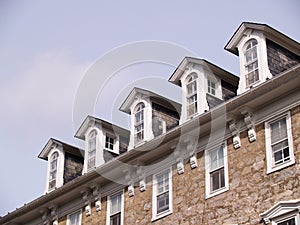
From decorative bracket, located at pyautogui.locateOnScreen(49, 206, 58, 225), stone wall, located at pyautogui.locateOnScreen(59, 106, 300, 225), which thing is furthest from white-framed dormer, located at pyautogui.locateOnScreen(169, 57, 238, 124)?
decorative bracket, located at pyautogui.locateOnScreen(49, 206, 58, 225)

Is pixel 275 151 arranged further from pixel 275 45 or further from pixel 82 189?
pixel 82 189

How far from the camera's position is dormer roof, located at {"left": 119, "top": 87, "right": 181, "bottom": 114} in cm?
2520

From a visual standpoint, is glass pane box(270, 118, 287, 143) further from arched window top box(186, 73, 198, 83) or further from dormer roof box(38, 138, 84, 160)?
dormer roof box(38, 138, 84, 160)

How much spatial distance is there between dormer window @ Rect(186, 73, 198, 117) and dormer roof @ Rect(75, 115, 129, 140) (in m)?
4.58

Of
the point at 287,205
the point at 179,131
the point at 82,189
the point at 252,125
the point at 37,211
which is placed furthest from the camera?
the point at 37,211

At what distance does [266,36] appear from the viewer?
72.8 feet

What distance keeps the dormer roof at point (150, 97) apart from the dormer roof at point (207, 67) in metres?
1.08

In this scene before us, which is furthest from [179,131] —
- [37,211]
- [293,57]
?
[37,211]

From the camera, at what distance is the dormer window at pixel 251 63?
2192 cm

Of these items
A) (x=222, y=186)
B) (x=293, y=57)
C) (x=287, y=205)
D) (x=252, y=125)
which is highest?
(x=293, y=57)

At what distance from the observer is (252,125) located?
68.7ft

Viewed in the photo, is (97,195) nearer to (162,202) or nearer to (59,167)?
(162,202)

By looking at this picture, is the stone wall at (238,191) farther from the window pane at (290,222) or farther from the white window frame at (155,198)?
the window pane at (290,222)

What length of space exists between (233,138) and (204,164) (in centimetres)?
132
